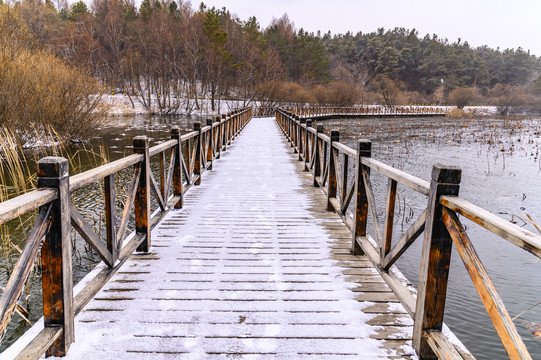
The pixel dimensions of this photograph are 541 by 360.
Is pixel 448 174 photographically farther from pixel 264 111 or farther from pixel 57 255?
pixel 264 111

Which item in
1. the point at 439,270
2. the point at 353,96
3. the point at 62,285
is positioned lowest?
the point at 62,285

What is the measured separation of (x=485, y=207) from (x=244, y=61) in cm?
4887

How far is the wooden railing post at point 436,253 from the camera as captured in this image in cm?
214

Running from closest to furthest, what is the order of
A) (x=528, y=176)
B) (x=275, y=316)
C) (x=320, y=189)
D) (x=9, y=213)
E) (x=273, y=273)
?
(x=9, y=213) < (x=275, y=316) < (x=273, y=273) < (x=320, y=189) < (x=528, y=176)

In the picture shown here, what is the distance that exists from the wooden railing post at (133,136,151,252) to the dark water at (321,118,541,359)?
12.6 feet

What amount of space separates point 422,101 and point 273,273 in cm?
6905

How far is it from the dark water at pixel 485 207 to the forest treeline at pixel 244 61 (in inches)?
576

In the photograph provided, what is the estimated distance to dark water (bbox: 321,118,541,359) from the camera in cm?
492

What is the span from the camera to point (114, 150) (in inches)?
637

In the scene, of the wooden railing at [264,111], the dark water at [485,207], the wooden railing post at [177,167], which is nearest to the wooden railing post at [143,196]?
the wooden railing post at [177,167]

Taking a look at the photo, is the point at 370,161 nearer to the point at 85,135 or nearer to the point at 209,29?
the point at 85,135

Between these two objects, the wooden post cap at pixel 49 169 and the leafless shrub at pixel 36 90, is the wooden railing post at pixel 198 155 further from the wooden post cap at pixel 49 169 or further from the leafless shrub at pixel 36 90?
the leafless shrub at pixel 36 90

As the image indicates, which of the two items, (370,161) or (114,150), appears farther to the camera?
(114,150)

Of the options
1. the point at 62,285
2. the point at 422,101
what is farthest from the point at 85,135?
the point at 422,101
